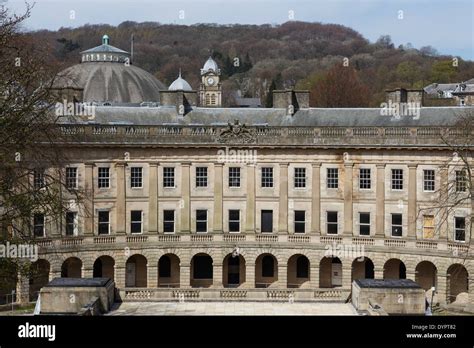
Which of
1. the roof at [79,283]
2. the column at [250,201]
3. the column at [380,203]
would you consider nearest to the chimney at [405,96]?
the column at [380,203]

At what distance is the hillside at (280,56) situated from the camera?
366 ft

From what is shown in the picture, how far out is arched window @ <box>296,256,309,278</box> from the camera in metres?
51.1

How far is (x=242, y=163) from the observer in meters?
50.1

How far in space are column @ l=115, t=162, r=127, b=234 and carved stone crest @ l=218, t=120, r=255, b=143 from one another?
708 cm

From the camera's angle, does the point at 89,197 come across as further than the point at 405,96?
No

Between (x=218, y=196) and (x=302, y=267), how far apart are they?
25.7ft

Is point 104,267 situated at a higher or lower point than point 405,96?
lower

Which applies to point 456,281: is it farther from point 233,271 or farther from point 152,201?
point 152,201

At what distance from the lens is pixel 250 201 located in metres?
50.1

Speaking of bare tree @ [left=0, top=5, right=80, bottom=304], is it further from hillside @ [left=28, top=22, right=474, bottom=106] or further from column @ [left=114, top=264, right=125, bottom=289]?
hillside @ [left=28, top=22, right=474, bottom=106]

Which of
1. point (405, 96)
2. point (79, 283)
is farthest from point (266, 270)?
point (79, 283)

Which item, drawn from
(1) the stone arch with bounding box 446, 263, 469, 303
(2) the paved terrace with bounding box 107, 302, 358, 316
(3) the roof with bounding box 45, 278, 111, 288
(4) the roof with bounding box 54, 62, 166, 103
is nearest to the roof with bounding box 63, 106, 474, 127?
(1) the stone arch with bounding box 446, 263, 469, 303

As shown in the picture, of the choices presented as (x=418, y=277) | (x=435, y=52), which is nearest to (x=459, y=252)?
(x=418, y=277)

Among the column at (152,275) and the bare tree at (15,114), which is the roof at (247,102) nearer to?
the column at (152,275)
